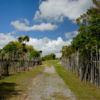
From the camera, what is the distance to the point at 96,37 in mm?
9680

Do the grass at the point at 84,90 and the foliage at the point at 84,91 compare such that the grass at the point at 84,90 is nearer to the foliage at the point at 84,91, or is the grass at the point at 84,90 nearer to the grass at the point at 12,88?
the foliage at the point at 84,91

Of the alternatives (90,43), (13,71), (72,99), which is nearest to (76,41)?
(90,43)

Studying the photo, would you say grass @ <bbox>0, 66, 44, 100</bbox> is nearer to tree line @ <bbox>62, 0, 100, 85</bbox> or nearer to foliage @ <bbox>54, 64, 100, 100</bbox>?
foliage @ <bbox>54, 64, 100, 100</bbox>

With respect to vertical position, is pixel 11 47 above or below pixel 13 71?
above

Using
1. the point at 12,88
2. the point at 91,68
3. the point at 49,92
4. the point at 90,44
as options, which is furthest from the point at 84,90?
the point at 12,88

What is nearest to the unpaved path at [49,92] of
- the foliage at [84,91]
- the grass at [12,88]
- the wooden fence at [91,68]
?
the foliage at [84,91]

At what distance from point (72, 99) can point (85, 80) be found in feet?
18.3

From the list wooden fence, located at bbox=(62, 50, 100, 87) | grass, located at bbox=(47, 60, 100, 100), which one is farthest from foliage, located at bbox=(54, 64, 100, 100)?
wooden fence, located at bbox=(62, 50, 100, 87)

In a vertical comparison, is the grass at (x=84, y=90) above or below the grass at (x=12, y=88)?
below

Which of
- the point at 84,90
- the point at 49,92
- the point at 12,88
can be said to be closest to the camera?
the point at 49,92

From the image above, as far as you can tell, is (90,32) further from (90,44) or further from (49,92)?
(49,92)

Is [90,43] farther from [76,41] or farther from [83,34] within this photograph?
[76,41]

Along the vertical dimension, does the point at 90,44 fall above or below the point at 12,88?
above

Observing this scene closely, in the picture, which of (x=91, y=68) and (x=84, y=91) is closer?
(x=84, y=91)
